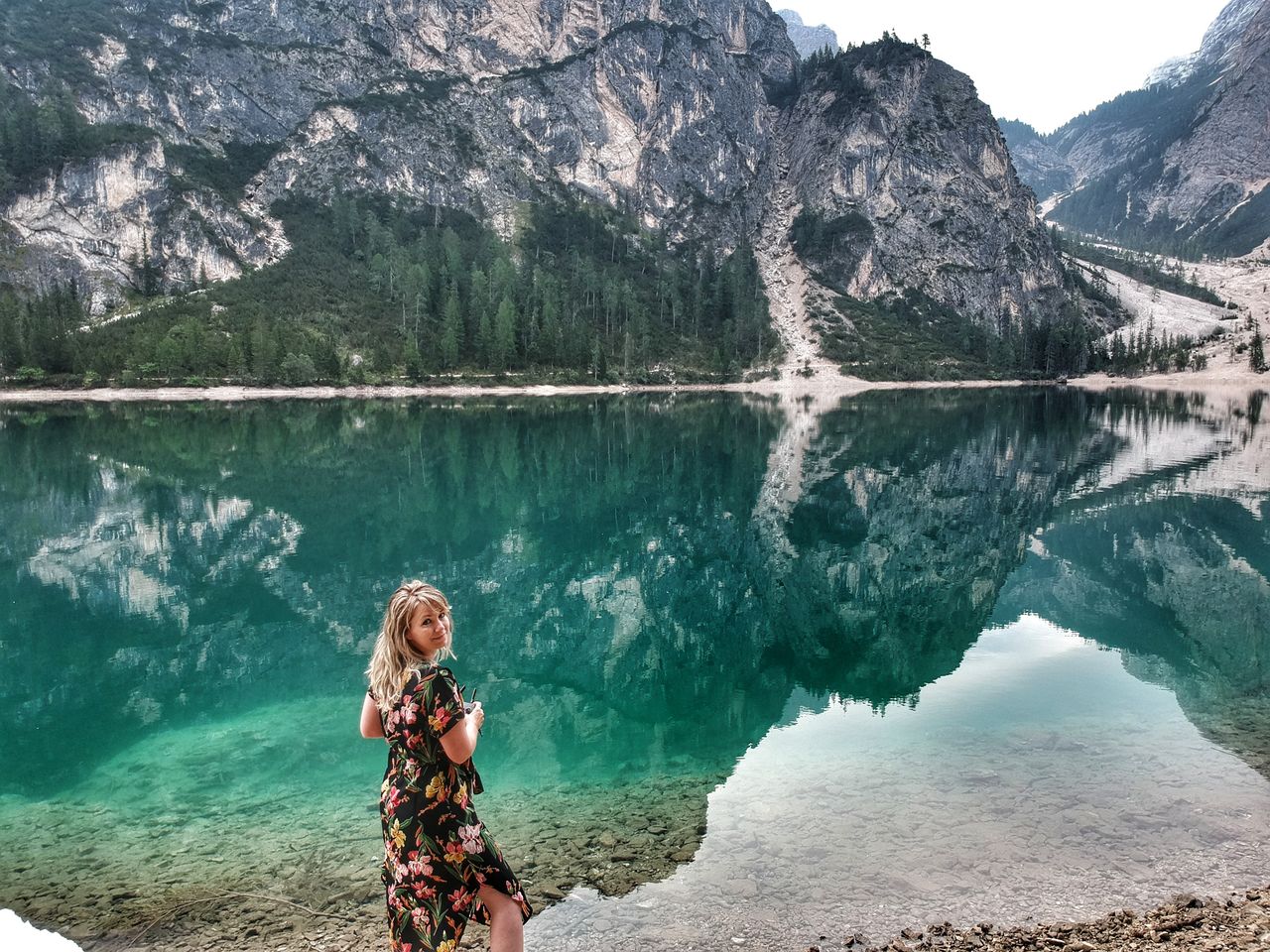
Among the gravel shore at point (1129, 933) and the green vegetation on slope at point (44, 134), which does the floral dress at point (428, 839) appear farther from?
the green vegetation on slope at point (44, 134)

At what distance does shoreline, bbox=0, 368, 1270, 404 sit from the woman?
111m

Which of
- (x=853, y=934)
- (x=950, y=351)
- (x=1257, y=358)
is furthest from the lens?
(x=950, y=351)

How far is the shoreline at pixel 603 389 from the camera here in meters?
104

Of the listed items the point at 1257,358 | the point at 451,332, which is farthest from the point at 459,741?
the point at 1257,358

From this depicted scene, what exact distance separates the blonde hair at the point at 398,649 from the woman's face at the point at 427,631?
0.02m

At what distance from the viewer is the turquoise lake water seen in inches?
346

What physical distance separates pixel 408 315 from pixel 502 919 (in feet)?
483

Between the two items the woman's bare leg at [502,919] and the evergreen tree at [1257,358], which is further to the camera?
the evergreen tree at [1257,358]

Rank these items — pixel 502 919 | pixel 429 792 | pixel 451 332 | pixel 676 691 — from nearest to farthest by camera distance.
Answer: pixel 429 792, pixel 502 919, pixel 676 691, pixel 451 332

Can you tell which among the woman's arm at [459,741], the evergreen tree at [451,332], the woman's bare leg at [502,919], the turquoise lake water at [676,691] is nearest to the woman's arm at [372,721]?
the woman's arm at [459,741]

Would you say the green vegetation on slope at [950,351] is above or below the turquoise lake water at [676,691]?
above

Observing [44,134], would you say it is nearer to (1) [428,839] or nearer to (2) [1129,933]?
(1) [428,839]

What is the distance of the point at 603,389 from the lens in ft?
440

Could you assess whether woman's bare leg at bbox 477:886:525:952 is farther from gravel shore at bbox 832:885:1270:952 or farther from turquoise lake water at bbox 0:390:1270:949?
gravel shore at bbox 832:885:1270:952
